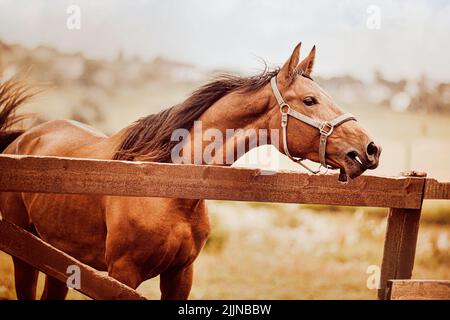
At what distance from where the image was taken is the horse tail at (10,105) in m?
3.67

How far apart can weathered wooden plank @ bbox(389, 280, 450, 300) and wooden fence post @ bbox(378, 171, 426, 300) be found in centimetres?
10

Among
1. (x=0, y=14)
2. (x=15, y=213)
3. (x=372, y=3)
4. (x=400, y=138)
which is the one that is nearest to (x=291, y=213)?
(x=400, y=138)

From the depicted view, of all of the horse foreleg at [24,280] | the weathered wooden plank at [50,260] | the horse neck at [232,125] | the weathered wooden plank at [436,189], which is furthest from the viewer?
the horse foreleg at [24,280]

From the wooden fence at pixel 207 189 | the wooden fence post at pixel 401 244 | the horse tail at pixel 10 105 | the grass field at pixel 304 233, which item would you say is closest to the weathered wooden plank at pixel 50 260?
the wooden fence at pixel 207 189

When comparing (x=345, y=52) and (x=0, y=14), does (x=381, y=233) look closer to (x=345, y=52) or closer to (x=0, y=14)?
(x=345, y=52)

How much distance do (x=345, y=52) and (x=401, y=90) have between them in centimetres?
60

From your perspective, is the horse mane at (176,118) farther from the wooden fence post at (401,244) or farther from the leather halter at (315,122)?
the wooden fence post at (401,244)

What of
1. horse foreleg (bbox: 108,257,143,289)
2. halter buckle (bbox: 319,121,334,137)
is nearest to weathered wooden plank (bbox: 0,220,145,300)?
horse foreleg (bbox: 108,257,143,289)

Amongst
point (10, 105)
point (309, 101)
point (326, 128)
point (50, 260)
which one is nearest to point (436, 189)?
point (326, 128)

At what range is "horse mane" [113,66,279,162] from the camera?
2768 mm

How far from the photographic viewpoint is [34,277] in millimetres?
3639

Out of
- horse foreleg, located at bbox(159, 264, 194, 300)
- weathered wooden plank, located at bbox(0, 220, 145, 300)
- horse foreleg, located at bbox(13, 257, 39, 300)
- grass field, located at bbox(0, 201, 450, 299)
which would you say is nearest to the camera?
weathered wooden plank, located at bbox(0, 220, 145, 300)

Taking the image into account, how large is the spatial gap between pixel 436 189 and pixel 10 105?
9.07 ft

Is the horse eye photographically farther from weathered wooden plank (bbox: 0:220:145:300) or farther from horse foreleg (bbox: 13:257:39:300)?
horse foreleg (bbox: 13:257:39:300)
